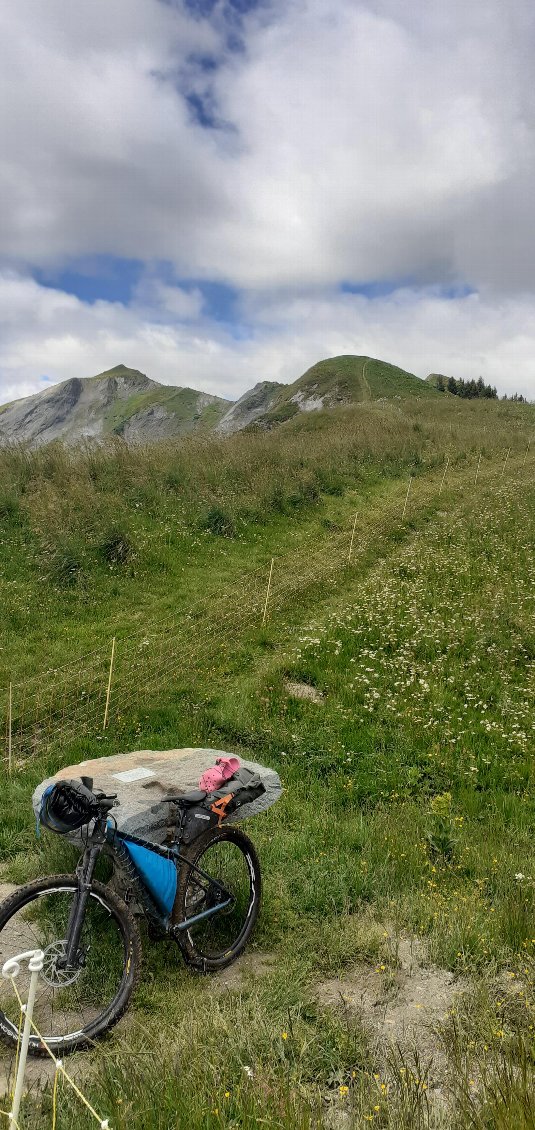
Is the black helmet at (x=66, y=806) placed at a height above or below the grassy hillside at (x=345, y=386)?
below

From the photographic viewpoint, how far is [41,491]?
1767cm

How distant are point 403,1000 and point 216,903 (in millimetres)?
1513

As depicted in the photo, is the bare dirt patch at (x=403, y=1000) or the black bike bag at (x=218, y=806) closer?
the bare dirt patch at (x=403, y=1000)

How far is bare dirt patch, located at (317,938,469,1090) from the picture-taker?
336cm

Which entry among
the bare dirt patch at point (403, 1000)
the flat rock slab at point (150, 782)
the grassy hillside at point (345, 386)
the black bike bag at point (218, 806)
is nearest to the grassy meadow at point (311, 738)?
the bare dirt patch at point (403, 1000)

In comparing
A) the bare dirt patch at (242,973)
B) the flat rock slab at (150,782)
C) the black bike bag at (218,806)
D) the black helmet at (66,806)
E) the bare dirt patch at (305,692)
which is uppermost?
the black helmet at (66,806)

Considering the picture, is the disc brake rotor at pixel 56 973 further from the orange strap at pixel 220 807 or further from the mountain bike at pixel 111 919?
the orange strap at pixel 220 807

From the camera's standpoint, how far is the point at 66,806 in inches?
156

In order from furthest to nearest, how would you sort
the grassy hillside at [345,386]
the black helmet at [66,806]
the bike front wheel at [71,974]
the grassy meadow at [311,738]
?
1. the grassy hillside at [345,386]
2. the black helmet at [66,806]
3. the bike front wheel at [71,974]
4. the grassy meadow at [311,738]

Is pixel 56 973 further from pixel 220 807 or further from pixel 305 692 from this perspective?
pixel 305 692

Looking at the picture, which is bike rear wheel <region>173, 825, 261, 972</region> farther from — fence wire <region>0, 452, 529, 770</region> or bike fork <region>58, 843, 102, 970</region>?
fence wire <region>0, 452, 529, 770</region>

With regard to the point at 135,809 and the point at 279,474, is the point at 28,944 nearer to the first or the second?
the point at 135,809

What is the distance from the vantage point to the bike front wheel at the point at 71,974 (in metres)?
3.52

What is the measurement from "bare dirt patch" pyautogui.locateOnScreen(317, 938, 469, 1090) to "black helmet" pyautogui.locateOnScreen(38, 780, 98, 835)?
6.72 ft
